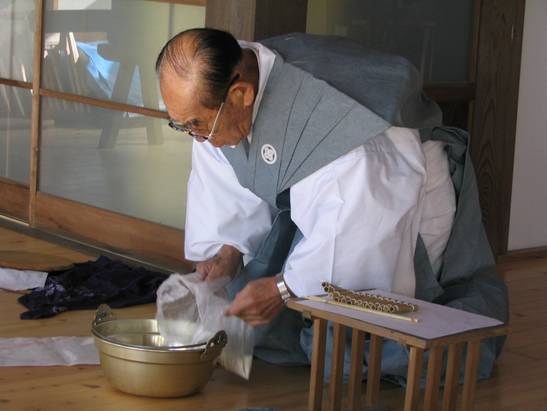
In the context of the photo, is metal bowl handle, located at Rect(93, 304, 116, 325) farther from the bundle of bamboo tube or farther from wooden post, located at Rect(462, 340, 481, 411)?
wooden post, located at Rect(462, 340, 481, 411)

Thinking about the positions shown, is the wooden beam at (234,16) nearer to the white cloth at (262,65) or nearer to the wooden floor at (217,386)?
the white cloth at (262,65)

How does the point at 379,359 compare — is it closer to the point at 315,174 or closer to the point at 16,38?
the point at 315,174

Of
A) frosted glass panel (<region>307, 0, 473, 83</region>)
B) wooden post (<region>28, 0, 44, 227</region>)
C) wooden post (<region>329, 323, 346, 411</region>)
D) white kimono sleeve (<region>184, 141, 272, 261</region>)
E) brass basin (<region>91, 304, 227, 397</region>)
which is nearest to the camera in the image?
wooden post (<region>329, 323, 346, 411</region>)

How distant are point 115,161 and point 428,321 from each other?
8.17 feet

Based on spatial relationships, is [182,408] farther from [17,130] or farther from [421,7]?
[17,130]

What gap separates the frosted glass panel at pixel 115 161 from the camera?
4398 mm

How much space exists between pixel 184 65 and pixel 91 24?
82.0 inches

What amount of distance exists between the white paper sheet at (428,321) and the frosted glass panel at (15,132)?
304 centimetres

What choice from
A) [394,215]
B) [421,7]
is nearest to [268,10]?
[421,7]

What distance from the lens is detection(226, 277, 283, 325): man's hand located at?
2.83 m

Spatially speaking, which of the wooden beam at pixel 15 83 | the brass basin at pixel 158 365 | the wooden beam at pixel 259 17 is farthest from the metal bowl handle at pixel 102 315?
the wooden beam at pixel 15 83

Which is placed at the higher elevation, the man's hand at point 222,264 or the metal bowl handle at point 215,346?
the man's hand at point 222,264

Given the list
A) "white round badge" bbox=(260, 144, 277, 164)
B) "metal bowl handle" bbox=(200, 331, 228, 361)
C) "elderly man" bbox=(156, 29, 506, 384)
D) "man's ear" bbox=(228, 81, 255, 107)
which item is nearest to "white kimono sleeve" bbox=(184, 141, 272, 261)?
"elderly man" bbox=(156, 29, 506, 384)

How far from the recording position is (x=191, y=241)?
329 cm
